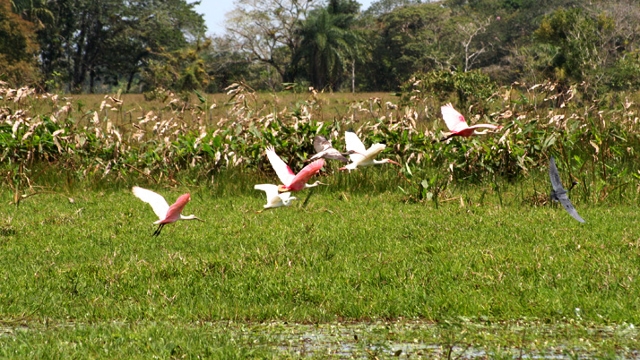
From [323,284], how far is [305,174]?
2185 millimetres

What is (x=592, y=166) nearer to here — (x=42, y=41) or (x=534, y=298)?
(x=534, y=298)

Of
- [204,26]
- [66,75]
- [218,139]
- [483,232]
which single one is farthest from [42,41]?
[483,232]

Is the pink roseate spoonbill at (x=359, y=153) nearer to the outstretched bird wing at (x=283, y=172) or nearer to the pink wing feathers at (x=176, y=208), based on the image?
the outstretched bird wing at (x=283, y=172)

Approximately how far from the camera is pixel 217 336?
4.35m

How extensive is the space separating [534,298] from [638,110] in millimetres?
8375

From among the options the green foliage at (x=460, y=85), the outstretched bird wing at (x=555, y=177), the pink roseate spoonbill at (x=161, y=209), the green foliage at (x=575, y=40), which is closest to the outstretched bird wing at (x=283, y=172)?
the pink roseate spoonbill at (x=161, y=209)

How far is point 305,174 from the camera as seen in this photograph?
3.44 metres

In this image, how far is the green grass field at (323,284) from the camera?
14.0ft

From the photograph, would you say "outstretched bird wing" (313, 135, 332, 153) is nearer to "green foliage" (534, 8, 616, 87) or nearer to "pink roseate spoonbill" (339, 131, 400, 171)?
"pink roseate spoonbill" (339, 131, 400, 171)

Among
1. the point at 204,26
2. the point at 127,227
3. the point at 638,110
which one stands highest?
the point at 204,26

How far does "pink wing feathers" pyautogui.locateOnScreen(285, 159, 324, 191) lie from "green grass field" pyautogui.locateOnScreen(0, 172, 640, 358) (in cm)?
99

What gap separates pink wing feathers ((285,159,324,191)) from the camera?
11.2 feet

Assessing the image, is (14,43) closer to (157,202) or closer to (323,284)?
(323,284)

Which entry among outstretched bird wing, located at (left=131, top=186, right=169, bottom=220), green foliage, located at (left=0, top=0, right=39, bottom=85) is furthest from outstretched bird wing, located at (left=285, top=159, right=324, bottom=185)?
green foliage, located at (left=0, top=0, right=39, bottom=85)
